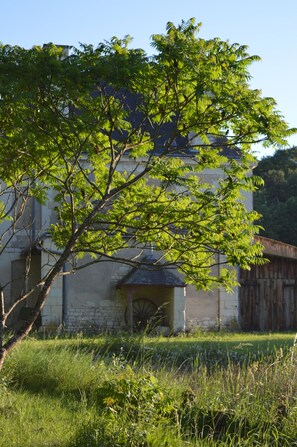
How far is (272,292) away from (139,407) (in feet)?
62.7

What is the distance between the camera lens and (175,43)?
8.26 meters

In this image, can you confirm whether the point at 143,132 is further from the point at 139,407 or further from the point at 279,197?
the point at 279,197

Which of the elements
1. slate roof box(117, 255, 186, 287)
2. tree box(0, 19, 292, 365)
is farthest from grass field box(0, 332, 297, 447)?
slate roof box(117, 255, 186, 287)

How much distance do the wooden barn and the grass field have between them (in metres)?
15.4

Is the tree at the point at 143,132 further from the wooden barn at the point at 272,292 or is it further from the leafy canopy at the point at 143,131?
the wooden barn at the point at 272,292

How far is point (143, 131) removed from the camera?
30.7 ft

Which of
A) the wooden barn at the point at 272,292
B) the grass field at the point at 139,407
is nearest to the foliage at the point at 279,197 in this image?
the wooden barn at the point at 272,292

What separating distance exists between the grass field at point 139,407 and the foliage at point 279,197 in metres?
27.6

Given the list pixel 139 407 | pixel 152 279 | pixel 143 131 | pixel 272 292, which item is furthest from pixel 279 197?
pixel 139 407

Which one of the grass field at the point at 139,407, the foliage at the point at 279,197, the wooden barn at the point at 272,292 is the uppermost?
the foliage at the point at 279,197

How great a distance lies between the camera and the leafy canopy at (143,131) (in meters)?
8.30

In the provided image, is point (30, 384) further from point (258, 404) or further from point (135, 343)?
point (135, 343)

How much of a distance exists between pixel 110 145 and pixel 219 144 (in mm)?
1275

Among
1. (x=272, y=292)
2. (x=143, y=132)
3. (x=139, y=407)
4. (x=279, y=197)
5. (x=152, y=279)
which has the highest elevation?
(x=279, y=197)
